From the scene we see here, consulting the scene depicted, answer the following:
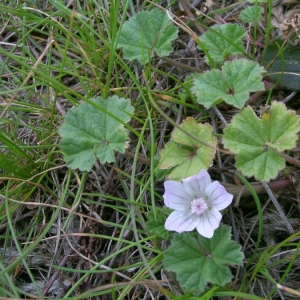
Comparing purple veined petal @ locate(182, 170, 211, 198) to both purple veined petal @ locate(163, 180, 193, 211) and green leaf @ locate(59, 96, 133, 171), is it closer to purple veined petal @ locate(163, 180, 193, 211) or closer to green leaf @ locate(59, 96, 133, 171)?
purple veined petal @ locate(163, 180, 193, 211)

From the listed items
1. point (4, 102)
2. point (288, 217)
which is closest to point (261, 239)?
point (288, 217)

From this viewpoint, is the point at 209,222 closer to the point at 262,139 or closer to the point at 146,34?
the point at 262,139

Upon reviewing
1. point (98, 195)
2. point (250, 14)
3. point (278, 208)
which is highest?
point (250, 14)

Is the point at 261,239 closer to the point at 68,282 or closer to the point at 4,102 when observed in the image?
the point at 68,282

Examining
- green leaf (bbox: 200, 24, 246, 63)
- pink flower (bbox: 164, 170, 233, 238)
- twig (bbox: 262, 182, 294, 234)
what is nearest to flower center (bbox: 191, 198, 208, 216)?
pink flower (bbox: 164, 170, 233, 238)

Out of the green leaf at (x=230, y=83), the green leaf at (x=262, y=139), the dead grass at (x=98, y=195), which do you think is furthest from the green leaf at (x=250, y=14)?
the green leaf at (x=262, y=139)

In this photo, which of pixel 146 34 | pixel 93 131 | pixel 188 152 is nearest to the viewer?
pixel 188 152

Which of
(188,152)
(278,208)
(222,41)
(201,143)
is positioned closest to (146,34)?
(222,41)

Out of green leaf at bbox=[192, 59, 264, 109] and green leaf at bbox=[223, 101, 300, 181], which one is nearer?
green leaf at bbox=[223, 101, 300, 181]
